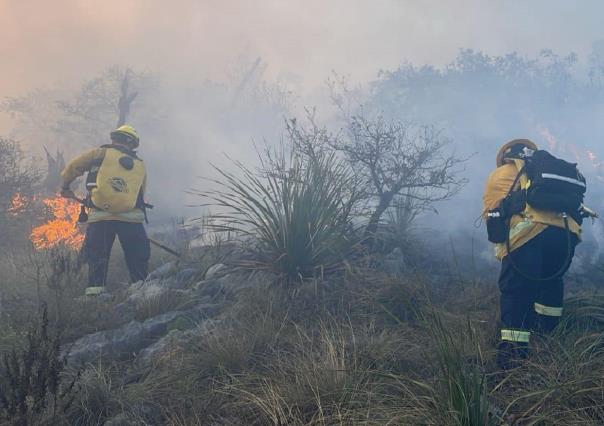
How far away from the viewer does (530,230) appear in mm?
3719

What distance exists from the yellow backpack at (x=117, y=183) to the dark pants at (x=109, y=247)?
0.72ft

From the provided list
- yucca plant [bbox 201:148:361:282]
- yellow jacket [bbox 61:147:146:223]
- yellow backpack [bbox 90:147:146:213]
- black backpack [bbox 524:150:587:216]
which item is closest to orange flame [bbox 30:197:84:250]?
yellow jacket [bbox 61:147:146:223]

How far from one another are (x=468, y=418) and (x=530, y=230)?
2154mm

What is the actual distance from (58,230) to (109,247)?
11.7 feet

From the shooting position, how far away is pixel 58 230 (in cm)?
860

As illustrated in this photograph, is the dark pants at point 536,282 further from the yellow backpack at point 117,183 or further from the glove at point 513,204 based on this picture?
the yellow backpack at point 117,183

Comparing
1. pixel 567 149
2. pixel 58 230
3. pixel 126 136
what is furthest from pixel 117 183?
pixel 567 149

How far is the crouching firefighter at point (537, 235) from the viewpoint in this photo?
11.9ft

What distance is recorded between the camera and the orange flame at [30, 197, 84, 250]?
819 centimetres

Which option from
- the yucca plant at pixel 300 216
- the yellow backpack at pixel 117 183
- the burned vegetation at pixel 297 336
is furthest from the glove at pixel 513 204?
the yellow backpack at pixel 117 183

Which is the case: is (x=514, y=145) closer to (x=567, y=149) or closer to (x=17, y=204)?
(x=17, y=204)

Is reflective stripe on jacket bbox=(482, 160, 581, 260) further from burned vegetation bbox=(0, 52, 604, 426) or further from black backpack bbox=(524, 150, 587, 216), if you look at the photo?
burned vegetation bbox=(0, 52, 604, 426)

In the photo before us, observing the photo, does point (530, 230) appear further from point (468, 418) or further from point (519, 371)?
point (468, 418)

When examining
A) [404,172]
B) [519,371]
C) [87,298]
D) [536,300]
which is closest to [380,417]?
[519,371]
